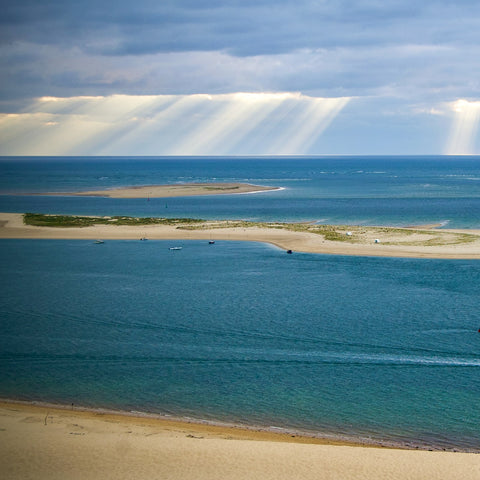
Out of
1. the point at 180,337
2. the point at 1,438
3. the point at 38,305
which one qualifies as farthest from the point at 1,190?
the point at 1,438

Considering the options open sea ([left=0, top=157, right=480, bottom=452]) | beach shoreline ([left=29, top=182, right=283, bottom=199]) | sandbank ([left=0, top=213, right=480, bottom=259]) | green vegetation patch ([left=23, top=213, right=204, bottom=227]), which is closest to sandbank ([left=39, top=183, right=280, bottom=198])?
beach shoreline ([left=29, top=182, right=283, bottom=199])

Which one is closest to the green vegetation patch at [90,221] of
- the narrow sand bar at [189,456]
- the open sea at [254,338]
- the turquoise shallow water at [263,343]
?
the open sea at [254,338]

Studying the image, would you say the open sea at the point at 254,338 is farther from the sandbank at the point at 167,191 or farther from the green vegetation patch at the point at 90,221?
the sandbank at the point at 167,191

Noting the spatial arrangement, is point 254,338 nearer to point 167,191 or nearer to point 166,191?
point 167,191

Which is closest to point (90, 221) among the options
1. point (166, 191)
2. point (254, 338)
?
point (254, 338)

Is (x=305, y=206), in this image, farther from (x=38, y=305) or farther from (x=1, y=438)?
(x=1, y=438)
